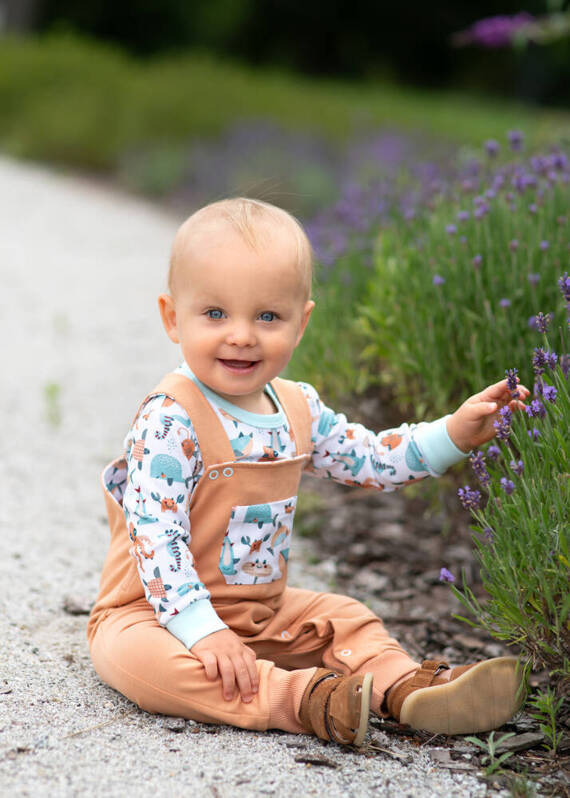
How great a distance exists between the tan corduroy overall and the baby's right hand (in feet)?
0.08

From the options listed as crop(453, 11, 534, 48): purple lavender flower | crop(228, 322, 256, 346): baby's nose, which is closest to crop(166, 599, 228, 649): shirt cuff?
crop(228, 322, 256, 346): baby's nose

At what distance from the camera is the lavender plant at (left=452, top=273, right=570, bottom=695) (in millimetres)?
1910

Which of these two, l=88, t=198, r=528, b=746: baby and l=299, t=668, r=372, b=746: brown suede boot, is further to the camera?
l=88, t=198, r=528, b=746: baby

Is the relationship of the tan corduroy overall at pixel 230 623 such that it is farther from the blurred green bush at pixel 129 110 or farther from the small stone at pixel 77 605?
the blurred green bush at pixel 129 110

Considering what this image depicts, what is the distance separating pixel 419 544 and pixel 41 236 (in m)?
6.08

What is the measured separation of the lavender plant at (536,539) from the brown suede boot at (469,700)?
0.07m

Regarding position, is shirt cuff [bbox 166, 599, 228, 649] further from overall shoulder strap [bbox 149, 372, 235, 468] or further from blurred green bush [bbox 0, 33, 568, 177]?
blurred green bush [bbox 0, 33, 568, 177]

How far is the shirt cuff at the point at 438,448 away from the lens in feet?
7.93

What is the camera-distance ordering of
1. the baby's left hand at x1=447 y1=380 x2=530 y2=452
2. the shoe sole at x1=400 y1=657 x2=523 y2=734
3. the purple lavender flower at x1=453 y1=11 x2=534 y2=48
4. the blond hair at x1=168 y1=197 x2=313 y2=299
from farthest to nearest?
the purple lavender flower at x1=453 y1=11 x2=534 y2=48
the baby's left hand at x1=447 y1=380 x2=530 y2=452
the blond hair at x1=168 y1=197 x2=313 y2=299
the shoe sole at x1=400 y1=657 x2=523 y2=734

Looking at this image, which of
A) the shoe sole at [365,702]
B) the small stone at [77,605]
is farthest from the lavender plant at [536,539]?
the small stone at [77,605]

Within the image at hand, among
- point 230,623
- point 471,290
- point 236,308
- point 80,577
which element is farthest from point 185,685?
point 471,290

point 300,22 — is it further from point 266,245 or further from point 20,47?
point 266,245

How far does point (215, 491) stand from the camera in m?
2.25

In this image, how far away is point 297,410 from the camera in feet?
8.03
